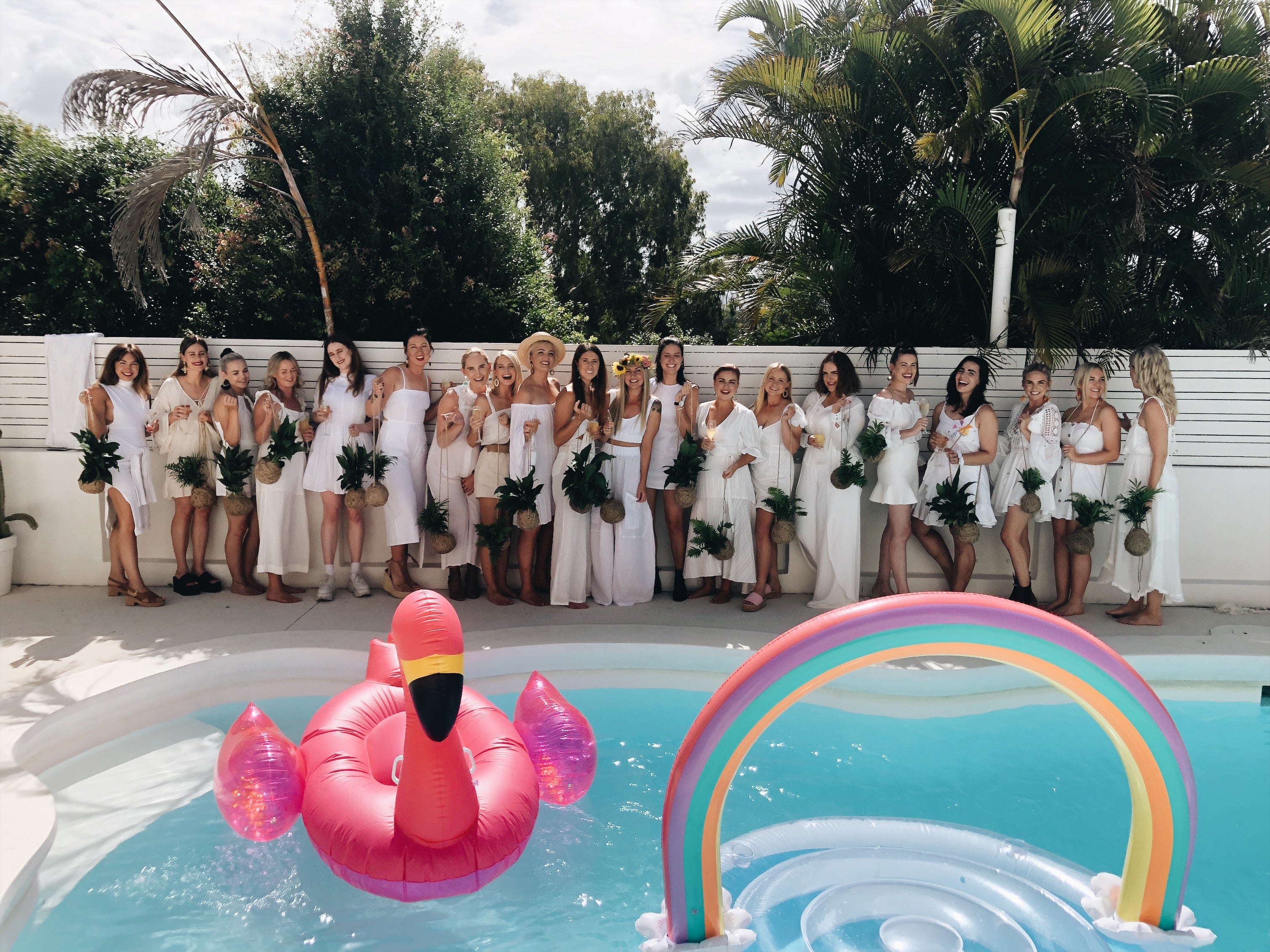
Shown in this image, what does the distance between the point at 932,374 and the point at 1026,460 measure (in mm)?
979

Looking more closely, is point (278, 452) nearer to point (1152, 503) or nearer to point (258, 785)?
point (258, 785)

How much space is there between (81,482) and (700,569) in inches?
177

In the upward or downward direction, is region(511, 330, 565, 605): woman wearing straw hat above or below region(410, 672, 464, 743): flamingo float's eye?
above

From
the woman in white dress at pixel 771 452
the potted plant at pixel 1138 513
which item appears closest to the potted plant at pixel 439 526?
the woman in white dress at pixel 771 452

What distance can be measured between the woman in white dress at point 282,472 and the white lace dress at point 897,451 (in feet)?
14.0

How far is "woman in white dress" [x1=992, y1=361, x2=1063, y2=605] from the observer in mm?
6359

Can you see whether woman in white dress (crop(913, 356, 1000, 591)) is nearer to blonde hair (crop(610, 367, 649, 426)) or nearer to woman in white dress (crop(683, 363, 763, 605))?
woman in white dress (crop(683, 363, 763, 605))

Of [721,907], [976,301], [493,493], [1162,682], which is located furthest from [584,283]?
[721,907]

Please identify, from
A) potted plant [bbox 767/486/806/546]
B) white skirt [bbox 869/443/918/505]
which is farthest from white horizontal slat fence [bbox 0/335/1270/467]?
potted plant [bbox 767/486/806/546]

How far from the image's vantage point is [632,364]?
20.9 feet

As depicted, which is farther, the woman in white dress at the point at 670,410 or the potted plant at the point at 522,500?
the woman in white dress at the point at 670,410

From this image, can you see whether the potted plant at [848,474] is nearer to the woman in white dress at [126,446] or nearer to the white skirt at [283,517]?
the white skirt at [283,517]

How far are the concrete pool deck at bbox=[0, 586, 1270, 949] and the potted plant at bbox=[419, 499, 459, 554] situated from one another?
19.1 inches

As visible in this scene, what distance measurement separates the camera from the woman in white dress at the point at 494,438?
21.2 ft
